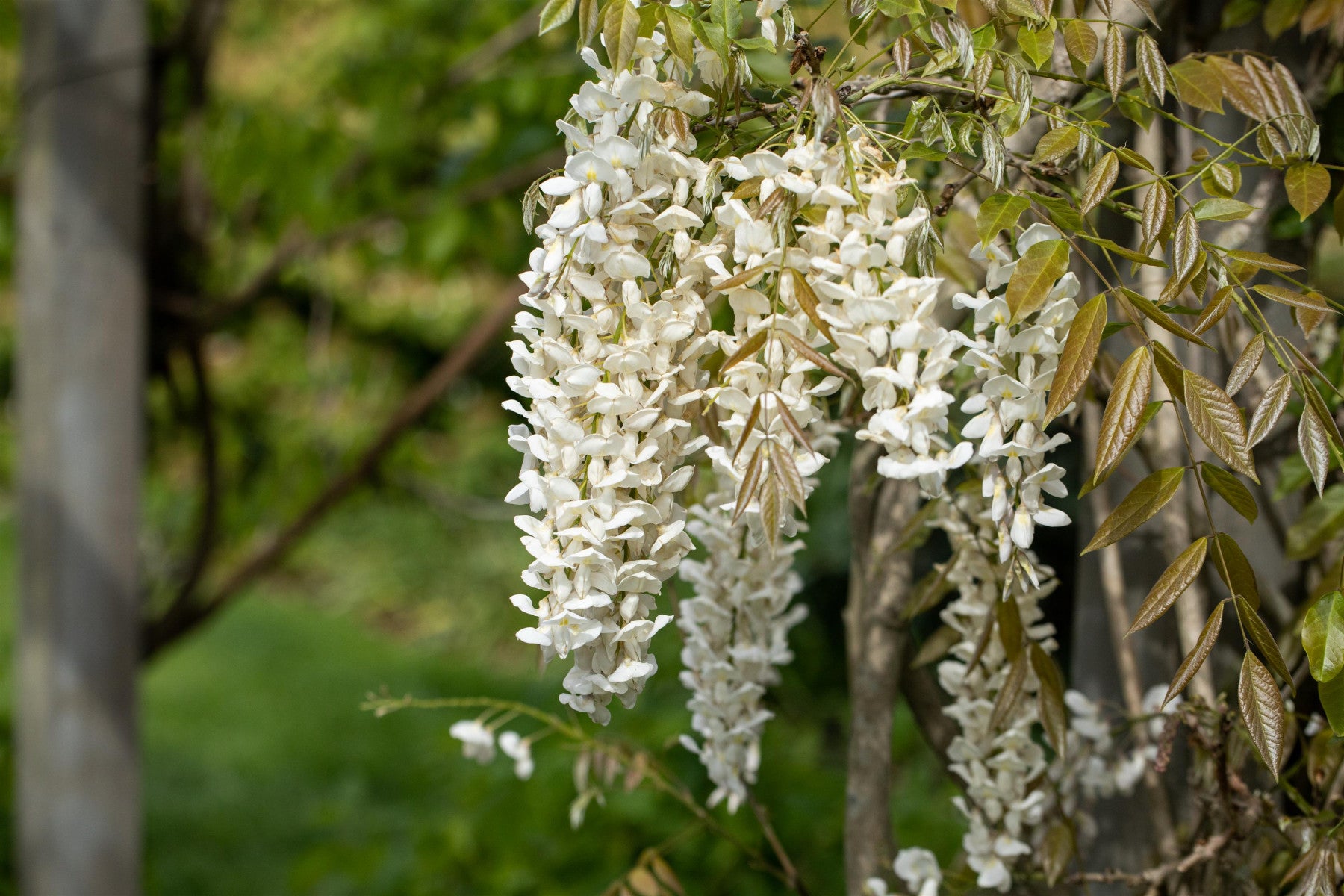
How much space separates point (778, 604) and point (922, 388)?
0.96ft

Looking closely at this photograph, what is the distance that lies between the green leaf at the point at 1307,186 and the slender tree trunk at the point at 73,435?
4.78 ft

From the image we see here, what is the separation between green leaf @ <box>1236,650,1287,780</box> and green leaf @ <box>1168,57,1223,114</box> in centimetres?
30

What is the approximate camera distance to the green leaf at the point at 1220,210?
21.3 inches

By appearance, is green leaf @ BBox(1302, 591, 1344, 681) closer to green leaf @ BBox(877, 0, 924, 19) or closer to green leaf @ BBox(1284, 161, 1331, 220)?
green leaf @ BBox(1284, 161, 1331, 220)

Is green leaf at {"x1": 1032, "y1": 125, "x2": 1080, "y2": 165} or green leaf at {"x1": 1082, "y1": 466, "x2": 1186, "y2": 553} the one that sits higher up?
green leaf at {"x1": 1032, "y1": 125, "x2": 1080, "y2": 165}

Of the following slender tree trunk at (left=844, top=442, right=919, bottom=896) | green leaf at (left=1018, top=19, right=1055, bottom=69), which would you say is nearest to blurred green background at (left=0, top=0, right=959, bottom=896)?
slender tree trunk at (left=844, top=442, right=919, bottom=896)

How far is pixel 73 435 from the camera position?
4.86ft

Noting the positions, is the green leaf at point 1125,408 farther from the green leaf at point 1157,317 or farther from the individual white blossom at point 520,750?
the individual white blossom at point 520,750

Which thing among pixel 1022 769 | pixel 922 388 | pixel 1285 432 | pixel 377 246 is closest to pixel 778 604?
pixel 1022 769

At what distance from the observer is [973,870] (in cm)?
74

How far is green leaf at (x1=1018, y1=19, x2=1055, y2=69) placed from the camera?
54 centimetres

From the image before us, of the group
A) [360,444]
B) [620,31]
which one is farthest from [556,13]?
[360,444]

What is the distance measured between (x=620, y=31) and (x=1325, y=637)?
1.44ft

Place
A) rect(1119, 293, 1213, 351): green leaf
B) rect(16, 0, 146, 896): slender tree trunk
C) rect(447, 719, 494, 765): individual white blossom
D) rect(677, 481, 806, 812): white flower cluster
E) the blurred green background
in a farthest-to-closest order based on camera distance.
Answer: the blurred green background → rect(16, 0, 146, 896): slender tree trunk → rect(447, 719, 494, 765): individual white blossom → rect(677, 481, 806, 812): white flower cluster → rect(1119, 293, 1213, 351): green leaf
